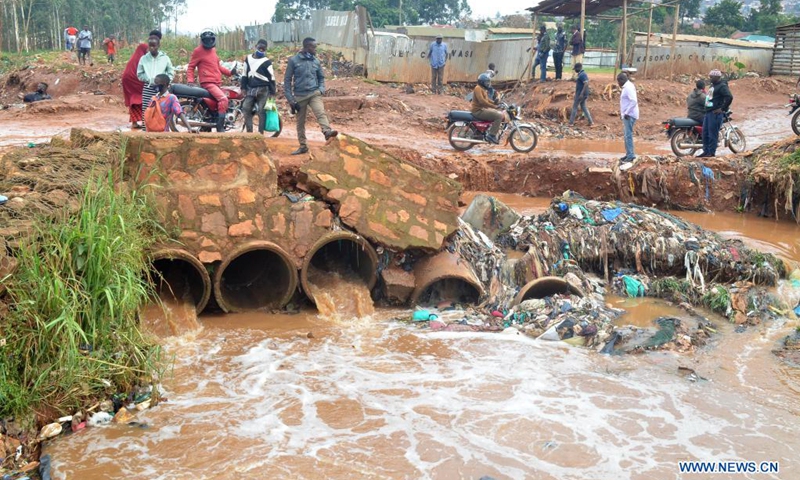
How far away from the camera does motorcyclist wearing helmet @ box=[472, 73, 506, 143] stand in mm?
13125

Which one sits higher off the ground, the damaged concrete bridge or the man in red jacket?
the man in red jacket

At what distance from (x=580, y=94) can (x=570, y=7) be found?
574 centimetres

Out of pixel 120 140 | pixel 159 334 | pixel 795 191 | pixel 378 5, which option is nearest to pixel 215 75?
pixel 120 140

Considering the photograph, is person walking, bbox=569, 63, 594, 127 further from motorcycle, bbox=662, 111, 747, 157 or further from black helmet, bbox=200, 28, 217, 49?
black helmet, bbox=200, 28, 217, 49

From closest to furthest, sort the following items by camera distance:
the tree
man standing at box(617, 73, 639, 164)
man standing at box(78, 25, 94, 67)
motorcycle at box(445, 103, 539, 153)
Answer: man standing at box(617, 73, 639, 164), motorcycle at box(445, 103, 539, 153), man standing at box(78, 25, 94, 67), the tree

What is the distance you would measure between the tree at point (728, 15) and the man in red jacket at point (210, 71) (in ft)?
107

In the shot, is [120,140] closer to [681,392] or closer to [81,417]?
[81,417]

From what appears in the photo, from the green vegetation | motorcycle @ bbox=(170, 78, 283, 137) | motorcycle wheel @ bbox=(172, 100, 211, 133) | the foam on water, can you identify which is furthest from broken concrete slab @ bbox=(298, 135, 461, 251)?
motorcycle wheel @ bbox=(172, 100, 211, 133)

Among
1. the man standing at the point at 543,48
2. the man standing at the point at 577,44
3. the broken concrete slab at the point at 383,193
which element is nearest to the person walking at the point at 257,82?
the broken concrete slab at the point at 383,193

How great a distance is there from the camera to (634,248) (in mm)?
9430

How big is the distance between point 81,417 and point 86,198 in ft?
5.96

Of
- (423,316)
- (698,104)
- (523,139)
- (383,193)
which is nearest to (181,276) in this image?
(383,193)

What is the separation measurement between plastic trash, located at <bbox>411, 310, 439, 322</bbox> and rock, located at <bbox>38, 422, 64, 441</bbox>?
3960 mm

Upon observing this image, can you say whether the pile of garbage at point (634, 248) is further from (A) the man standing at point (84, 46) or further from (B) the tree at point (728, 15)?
(B) the tree at point (728, 15)
